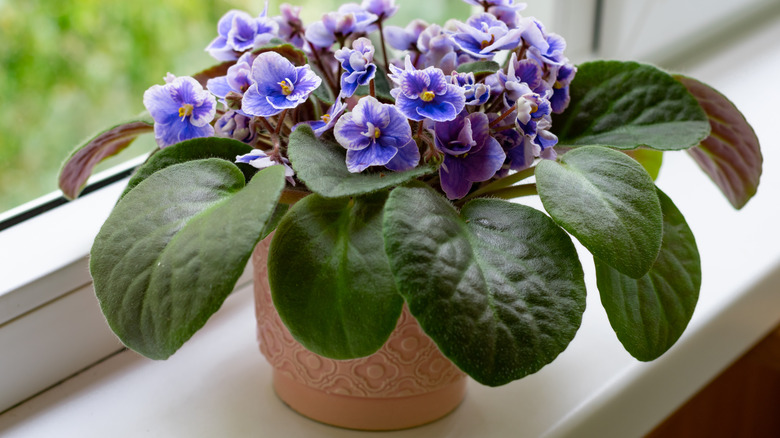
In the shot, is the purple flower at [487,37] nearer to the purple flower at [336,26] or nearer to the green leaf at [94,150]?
the purple flower at [336,26]

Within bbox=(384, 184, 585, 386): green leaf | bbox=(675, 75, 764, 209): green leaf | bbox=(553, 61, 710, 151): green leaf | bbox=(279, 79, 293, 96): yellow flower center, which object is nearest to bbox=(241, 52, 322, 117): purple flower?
bbox=(279, 79, 293, 96): yellow flower center

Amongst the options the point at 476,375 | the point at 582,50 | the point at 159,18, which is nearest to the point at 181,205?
the point at 476,375

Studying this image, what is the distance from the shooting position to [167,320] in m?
0.45

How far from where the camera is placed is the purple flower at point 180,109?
550mm

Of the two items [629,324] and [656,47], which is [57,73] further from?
[656,47]

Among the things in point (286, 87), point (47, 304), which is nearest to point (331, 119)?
point (286, 87)

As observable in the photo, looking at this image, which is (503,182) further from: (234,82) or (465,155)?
(234,82)

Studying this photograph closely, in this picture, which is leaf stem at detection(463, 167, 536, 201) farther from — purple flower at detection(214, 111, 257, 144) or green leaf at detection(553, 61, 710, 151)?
purple flower at detection(214, 111, 257, 144)

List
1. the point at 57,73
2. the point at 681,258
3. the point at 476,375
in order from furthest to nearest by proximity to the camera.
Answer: the point at 57,73, the point at 681,258, the point at 476,375

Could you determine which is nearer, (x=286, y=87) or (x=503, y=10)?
(x=286, y=87)

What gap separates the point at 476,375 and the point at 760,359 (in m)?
0.66

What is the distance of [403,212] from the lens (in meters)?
0.46

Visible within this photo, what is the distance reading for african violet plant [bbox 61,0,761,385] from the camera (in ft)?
1.46

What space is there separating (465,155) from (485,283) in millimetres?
113
